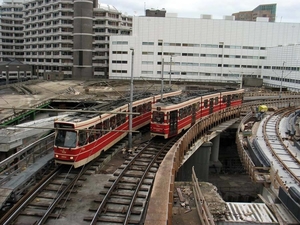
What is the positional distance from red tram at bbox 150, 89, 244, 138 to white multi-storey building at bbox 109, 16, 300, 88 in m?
45.5

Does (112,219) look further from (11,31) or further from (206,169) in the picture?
(11,31)

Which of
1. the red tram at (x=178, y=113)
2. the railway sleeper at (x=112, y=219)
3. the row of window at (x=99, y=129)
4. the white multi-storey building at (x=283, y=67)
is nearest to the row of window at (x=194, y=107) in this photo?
the red tram at (x=178, y=113)

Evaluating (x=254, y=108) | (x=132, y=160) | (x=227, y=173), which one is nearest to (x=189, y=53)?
(x=254, y=108)

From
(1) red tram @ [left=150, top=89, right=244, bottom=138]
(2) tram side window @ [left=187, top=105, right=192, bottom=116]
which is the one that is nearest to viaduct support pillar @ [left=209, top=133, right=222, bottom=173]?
(1) red tram @ [left=150, top=89, right=244, bottom=138]

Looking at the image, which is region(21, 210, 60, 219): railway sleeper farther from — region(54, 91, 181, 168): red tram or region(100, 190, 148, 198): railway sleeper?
region(54, 91, 181, 168): red tram

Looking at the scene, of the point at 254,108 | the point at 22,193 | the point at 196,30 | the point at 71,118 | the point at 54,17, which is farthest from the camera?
the point at 54,17

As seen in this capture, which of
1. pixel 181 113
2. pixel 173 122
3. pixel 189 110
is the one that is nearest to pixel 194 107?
pixel 189 110

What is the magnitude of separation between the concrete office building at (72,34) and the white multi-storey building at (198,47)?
6.75 metres

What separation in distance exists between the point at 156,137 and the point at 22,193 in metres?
11.6

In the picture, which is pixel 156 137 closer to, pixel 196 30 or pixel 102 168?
pixel 102 168

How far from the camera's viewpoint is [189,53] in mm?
76125

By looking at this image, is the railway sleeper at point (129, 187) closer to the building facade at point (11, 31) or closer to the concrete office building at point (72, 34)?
the concrete office building at point (72, 34)

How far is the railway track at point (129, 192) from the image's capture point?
1189 centimetres

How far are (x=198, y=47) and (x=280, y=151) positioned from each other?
55479mm
